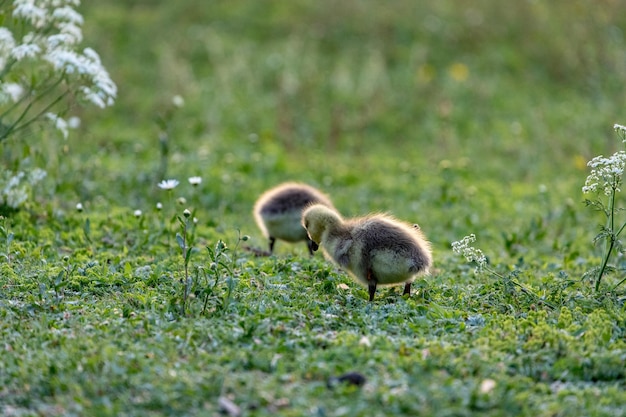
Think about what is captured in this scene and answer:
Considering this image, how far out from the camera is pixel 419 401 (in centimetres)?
548

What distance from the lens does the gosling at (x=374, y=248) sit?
7445mm

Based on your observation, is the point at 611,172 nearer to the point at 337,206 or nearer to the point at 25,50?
the point at 25,50

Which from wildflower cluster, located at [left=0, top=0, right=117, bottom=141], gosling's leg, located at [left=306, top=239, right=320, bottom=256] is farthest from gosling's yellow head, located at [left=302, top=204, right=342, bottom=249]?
wildflower cluster, located at [left=0, top=0, right=117, bottom=141]

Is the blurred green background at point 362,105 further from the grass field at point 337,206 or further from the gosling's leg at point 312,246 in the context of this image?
the gosling's leg at point 312,246

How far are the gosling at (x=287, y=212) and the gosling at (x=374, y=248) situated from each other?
144 cm

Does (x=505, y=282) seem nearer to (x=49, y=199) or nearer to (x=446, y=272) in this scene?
(x=446, y=272)

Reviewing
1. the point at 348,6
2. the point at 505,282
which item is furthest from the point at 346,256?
the point at 348,6

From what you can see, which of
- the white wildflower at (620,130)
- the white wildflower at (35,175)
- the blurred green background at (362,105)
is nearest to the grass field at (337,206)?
the blurred green background at (362,105)

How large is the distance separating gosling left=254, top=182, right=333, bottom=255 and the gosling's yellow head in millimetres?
1236

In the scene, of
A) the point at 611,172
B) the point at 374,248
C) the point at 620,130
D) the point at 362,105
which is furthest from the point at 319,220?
the point at 362,105

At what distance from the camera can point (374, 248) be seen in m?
7.55

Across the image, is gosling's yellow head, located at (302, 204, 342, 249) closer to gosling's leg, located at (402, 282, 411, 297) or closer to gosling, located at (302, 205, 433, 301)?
gosling, located at (302, 205, 433, 301)

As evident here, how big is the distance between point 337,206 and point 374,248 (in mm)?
5223

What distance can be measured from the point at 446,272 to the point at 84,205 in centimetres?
482
